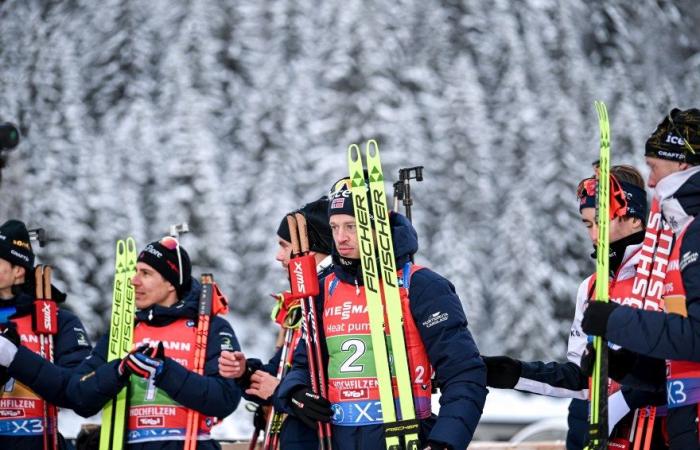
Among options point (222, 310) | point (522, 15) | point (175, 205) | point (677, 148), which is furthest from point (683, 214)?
point (522, 15)

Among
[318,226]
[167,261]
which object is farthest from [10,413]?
[318,226]

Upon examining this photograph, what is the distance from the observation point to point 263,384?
563cm

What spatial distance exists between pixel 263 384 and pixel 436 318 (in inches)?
50.9

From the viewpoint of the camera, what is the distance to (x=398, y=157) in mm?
34156

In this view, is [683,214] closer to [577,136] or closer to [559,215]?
[559,215]

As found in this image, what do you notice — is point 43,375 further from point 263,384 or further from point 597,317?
point 597,317

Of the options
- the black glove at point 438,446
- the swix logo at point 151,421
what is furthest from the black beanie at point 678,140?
the swix logo at point 151,421

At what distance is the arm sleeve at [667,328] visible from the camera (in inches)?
156

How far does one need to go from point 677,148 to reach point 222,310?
2.76 m

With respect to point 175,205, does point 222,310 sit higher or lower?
lower

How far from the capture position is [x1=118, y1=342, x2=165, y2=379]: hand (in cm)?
562

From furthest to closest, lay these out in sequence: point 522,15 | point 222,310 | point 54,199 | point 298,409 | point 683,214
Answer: point 522,15
point 54,199
point 222,310
point 298,409
point 683,214

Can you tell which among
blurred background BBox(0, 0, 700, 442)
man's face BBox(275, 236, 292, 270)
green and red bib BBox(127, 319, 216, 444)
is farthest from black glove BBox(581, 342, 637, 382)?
blurred background BBox(0, 0, 700, 442)

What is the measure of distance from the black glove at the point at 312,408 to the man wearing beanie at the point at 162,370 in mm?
1068
